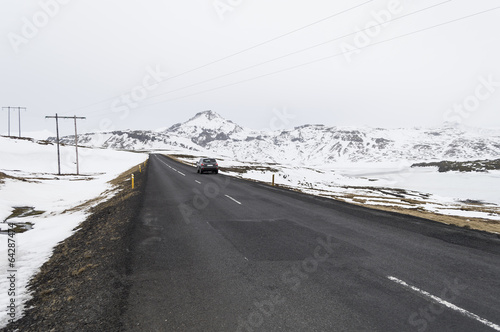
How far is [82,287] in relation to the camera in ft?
15.3

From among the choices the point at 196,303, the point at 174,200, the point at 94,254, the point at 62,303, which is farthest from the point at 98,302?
the point at 174,200

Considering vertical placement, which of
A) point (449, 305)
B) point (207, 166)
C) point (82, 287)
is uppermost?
point (449, 305)

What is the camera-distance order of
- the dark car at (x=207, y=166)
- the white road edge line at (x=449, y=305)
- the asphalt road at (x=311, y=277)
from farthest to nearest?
the dark car at (x=207, y=166) → the asphalt road at (x=311, y=277) → the white road edge line at (x=449, y=305)

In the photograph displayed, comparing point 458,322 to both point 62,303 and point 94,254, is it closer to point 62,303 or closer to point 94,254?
point 62,303

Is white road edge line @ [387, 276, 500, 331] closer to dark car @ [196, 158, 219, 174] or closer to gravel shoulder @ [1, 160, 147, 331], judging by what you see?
gravel shoulder @ [1, 160, 147, 331]

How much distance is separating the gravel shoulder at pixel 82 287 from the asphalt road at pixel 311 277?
0.86ft

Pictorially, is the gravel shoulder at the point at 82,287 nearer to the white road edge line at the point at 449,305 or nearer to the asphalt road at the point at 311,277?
the asphalt road at the point at 311,277

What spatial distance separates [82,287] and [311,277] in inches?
158

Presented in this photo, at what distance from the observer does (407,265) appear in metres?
5.43

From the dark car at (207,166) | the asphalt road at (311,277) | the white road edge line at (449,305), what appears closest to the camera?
the white road edge line at (449,305)

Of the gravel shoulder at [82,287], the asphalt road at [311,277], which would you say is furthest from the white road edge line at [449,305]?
the gravel shoulder at [82,287]

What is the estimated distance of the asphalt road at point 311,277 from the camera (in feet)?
11.8

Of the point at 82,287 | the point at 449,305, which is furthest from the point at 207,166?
the point at 449,305

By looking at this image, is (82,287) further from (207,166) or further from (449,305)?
(207,166)
